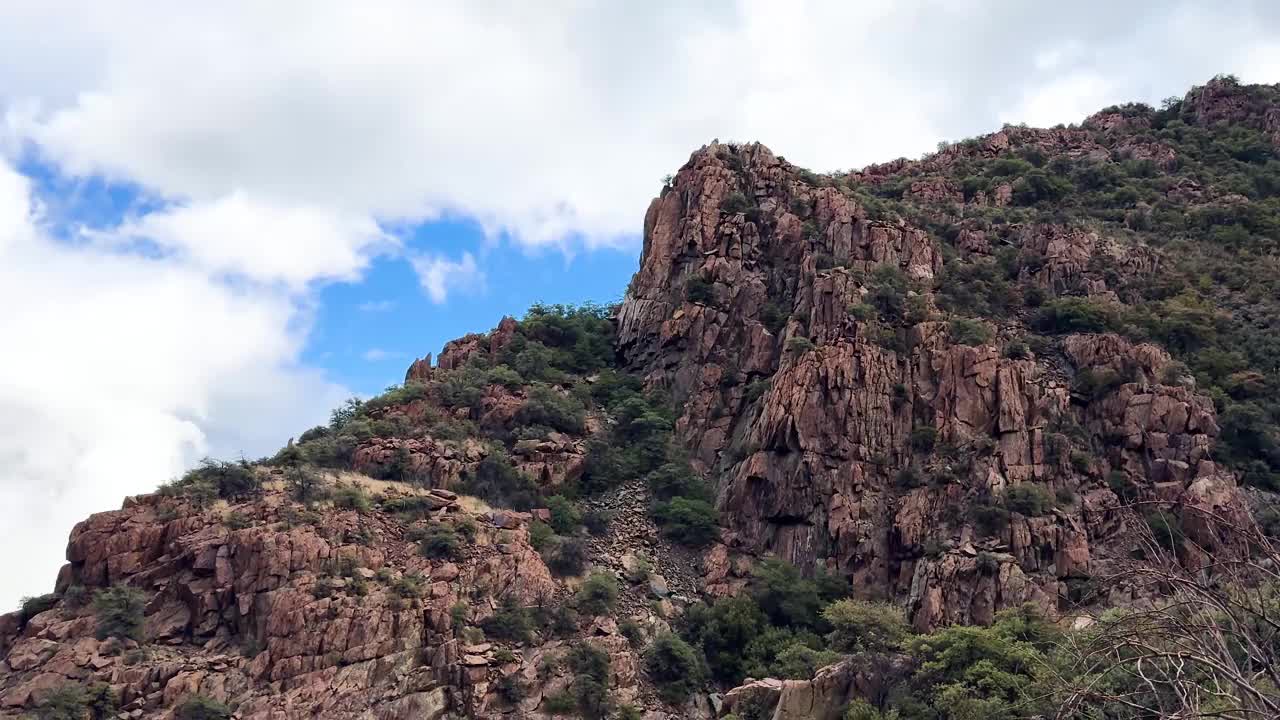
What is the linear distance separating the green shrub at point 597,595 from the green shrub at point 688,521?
17.7ft

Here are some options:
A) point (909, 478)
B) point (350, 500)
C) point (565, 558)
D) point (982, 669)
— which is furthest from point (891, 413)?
point (350, 500)

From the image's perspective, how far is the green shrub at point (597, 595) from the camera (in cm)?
4231

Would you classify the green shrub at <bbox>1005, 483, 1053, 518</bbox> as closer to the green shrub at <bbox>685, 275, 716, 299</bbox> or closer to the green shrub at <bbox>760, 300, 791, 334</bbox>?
the green shrub at <bbox>760, 300, 791, 334</bbox>

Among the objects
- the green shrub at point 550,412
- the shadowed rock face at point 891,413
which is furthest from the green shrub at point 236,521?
the shadowed rock face at point 891,413

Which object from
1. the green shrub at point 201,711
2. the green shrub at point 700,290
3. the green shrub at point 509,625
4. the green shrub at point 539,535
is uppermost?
the green shrub at point 700,290

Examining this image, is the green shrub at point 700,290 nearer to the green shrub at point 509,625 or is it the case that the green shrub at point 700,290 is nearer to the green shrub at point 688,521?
the green shrub at point 688,521

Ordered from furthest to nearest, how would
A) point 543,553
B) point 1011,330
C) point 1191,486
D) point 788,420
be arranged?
point 1011,330 < point 788,420 < point 543,553 < point 1191,486

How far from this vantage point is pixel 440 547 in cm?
4178

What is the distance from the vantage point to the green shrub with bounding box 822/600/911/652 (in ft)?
123

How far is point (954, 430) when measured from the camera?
153ft

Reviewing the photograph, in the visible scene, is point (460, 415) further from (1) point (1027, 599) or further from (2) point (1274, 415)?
(2) point (1274, 415)

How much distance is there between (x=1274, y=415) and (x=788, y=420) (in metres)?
20.8

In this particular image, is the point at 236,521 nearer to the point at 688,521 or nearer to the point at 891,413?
the point at 688,521

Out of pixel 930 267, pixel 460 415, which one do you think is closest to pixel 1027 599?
pixel 930 267
